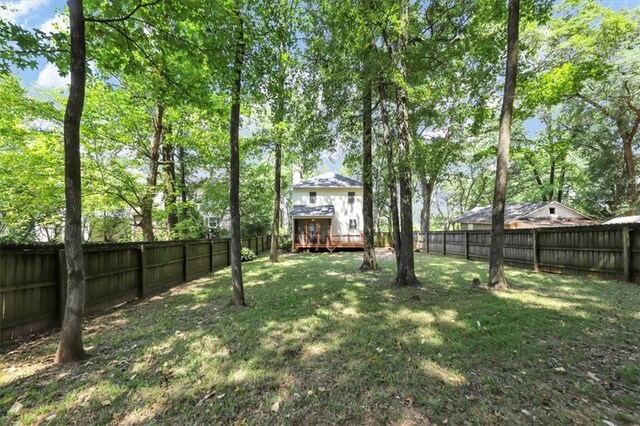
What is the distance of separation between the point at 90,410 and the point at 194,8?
543 cm

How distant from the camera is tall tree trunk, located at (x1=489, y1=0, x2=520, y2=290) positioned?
682cm

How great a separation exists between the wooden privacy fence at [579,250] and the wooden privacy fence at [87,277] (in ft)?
39.2

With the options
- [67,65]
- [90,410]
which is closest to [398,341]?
[90,410]

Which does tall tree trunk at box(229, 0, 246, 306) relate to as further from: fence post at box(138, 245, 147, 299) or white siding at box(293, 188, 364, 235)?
white siding at box(293, 188, 364, 235)

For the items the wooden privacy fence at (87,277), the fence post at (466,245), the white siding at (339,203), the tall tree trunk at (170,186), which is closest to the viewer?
the wooden privacy fence at (87,277)

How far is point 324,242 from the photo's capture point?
881 inches

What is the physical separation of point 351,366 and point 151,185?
39.8 feet

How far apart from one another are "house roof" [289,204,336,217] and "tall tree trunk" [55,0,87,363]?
18.8 metres

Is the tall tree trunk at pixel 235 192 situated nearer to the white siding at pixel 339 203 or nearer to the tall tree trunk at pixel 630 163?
the white siding at pixel 339 203

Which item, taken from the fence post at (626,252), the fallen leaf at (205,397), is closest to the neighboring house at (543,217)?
the fence post at (626,252)

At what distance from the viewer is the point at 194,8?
15.0 ft

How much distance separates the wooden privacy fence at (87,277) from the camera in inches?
167

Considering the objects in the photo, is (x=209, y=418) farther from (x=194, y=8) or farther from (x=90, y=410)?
(x=194, y=8)

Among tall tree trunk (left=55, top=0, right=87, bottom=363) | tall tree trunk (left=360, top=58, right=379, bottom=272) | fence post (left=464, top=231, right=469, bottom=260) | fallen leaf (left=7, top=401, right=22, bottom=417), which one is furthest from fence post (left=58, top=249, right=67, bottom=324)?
fence post (left=464, top=231, right=469, bottom=260)
